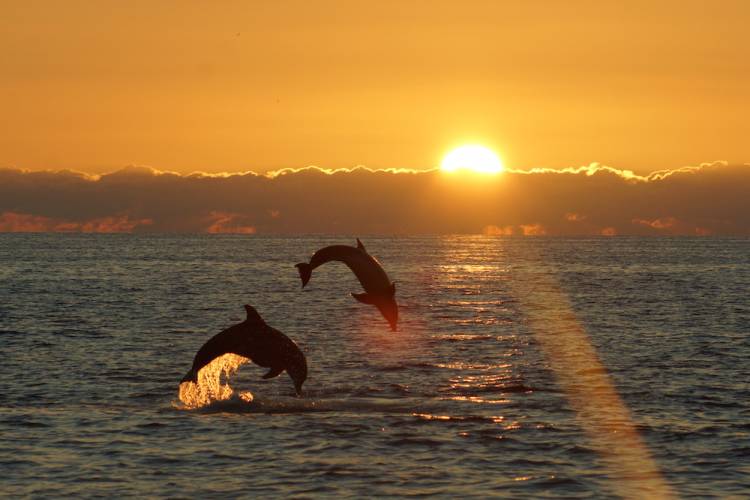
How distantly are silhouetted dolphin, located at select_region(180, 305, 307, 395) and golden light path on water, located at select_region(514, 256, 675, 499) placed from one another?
8.09 meters

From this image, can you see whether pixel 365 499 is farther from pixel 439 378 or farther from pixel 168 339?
pixel 168 339

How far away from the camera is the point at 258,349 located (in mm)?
26734

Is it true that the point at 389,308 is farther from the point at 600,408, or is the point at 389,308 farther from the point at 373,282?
the point at 600,408

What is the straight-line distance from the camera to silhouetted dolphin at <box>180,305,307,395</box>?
85.8 ft

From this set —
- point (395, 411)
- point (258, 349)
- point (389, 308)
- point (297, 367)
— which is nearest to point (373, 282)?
point (389, 308)

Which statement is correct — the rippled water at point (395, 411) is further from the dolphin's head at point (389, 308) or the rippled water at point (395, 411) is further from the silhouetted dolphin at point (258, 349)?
the dolphin's head at point (389, 308)

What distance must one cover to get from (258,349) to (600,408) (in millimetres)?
12796

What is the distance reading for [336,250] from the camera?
20078 millimetres

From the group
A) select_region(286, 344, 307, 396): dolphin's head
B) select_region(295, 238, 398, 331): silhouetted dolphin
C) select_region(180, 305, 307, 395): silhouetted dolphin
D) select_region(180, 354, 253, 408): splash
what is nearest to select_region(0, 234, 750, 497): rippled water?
select_region(180, 354, 253, 408): splash

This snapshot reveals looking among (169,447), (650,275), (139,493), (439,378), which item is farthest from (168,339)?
(650,275)

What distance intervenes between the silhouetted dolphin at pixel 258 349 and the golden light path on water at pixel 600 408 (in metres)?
8.09

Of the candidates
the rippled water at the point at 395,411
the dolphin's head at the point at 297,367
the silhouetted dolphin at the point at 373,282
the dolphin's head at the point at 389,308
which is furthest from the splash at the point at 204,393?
the dolphin's head at the point at 389,308

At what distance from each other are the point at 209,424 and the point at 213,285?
97770 millimetres

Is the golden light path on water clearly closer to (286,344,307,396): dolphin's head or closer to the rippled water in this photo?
the rippled water
